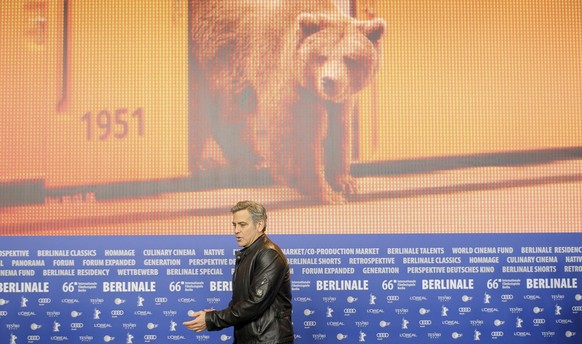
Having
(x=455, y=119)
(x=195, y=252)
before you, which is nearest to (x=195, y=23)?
(x=195, y=252)

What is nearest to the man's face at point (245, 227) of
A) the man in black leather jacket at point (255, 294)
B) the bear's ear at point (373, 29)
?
A: the man in black leather jacket at point (255, 294)

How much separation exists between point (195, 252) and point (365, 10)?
7.17ft

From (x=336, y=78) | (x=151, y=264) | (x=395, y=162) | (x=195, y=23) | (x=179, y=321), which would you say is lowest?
(x=179, y=321)

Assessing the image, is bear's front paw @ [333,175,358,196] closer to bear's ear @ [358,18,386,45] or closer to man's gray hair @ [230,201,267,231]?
bear's ear @ [358,18,386,45]

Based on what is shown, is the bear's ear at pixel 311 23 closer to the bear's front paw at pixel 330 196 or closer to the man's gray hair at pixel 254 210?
the bear's front paw at pixel 330 196

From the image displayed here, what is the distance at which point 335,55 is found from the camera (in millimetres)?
5379

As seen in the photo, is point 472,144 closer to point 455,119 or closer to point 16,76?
point 455,119

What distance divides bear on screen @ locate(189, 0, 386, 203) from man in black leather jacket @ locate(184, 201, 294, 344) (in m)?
1.84

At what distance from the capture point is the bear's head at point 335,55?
5.36 m

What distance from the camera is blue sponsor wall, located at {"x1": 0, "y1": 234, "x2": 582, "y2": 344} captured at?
5230mm

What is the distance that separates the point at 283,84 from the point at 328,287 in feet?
4.99

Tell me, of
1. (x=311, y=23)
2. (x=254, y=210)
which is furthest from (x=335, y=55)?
(x=254, y=210)

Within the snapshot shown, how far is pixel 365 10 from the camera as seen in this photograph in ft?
17.7

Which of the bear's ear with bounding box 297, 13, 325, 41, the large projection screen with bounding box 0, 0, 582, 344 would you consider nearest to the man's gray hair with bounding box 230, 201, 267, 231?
the large projection screen with bounding box 0, 0, 582, 344
